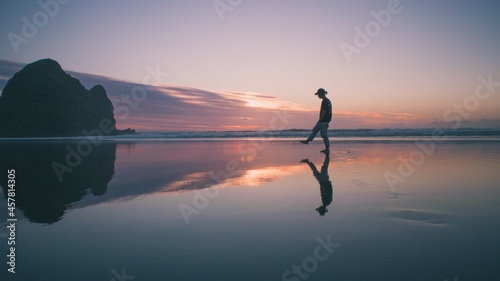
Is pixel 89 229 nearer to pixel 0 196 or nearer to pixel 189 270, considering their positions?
pixel 189 270

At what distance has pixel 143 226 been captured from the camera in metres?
3.27

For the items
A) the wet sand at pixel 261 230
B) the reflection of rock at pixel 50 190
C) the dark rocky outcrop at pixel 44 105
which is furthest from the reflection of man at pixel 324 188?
the dark rocky outcrop at pixel 44 105

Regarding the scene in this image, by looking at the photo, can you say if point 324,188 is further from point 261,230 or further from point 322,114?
point 322,114

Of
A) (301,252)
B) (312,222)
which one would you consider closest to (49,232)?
(301,252)

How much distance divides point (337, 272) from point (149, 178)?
5.59 metres

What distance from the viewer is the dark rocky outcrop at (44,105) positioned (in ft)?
170

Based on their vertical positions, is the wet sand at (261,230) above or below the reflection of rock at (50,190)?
above

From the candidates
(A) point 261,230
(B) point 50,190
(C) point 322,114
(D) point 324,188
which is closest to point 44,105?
(C) point 322,114

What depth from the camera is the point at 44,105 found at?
53.2m

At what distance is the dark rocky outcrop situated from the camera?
51.7m

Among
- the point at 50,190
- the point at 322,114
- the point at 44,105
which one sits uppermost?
the point at 44,105

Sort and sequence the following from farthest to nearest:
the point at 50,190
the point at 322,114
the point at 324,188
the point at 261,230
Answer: the point at 322,114
the point at 50,190
the point at 324,188
the point at 261,230

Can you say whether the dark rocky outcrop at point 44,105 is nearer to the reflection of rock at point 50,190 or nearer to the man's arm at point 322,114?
the reflection of rock at point 50,190

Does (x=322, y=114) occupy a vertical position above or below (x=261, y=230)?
above
